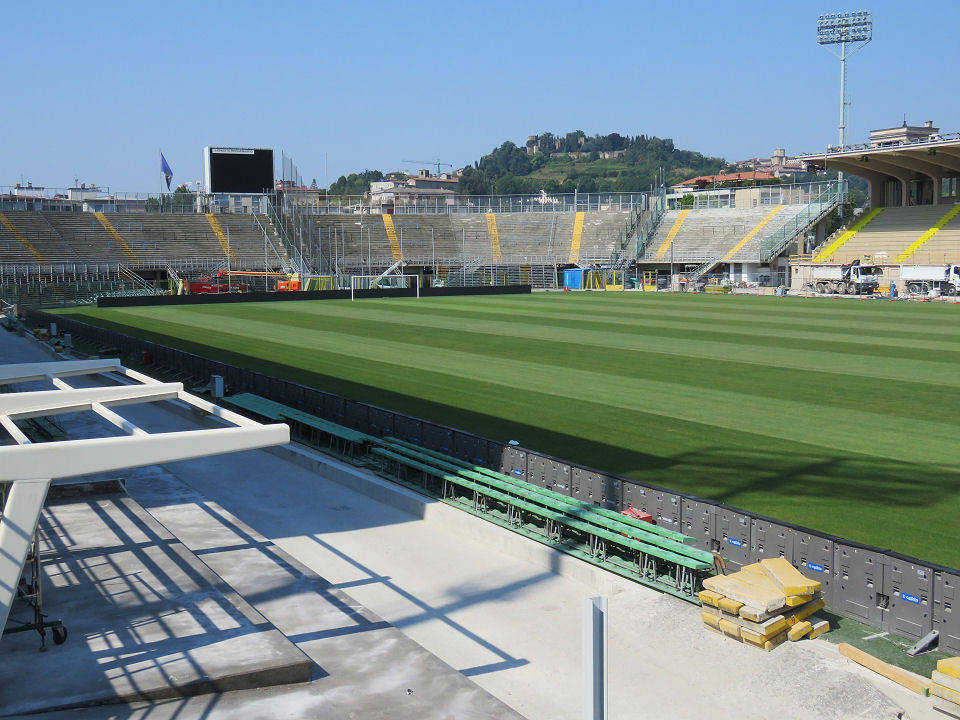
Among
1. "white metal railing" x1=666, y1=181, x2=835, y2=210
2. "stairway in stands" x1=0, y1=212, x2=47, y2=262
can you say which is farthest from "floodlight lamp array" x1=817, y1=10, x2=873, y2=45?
"stairway in stands" x1=0, y1=212, x2=47, y2=262

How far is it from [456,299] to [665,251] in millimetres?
27052

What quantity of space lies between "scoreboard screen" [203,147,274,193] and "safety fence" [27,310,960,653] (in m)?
77.8

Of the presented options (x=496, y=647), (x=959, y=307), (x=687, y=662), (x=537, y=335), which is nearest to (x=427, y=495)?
(x=496, y=647)

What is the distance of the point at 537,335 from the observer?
37.7 meters

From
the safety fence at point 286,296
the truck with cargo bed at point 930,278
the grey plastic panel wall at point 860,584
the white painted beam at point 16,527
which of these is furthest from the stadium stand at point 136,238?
the grey plastic panel wall at point 860,584

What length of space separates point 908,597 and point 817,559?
1.09m

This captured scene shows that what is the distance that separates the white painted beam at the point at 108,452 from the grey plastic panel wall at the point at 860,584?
636 centimetres

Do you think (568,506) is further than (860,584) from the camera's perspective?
Yes

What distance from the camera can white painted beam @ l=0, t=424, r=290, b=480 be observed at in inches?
310

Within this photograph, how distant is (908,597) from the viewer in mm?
9891

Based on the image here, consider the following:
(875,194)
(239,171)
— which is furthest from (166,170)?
(875,194)

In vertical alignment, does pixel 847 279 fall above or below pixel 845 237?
below

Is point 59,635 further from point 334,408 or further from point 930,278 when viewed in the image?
point 930,278

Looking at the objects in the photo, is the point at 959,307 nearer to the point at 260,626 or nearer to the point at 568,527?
the point at 568,527
